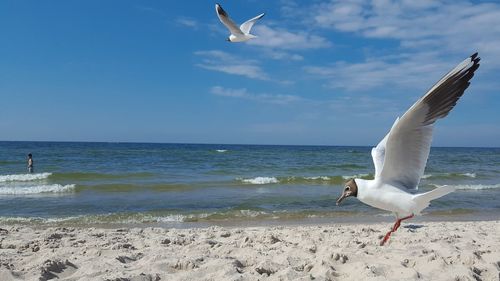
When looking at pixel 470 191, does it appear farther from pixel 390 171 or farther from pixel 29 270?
pixel 29 270

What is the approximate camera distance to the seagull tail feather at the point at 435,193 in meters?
3.86

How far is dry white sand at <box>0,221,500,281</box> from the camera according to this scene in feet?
13.5

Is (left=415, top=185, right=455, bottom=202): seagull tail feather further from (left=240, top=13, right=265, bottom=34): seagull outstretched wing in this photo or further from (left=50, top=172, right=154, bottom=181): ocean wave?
(left=50, top=172, right=154, bottom=181): ocean wave

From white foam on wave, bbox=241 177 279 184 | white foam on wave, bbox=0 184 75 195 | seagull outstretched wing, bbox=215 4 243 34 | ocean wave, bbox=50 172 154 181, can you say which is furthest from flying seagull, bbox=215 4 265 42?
ocean wave, bbox=50 172 154 181

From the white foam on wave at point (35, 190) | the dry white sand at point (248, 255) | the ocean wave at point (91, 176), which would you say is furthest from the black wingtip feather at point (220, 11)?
the ocean wave at point (91, 176)

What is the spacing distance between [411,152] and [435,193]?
415 mm

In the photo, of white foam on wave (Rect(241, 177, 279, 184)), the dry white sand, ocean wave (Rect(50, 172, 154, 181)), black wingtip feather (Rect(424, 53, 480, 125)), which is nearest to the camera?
black wingtip feather (Rect(424, 53, 480, 125))

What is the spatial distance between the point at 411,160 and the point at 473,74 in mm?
978

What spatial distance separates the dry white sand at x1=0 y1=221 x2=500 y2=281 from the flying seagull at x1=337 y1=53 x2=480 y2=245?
593mm

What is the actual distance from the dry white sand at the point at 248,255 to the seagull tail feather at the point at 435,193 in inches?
24.3

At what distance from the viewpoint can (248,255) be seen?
4.96 metres

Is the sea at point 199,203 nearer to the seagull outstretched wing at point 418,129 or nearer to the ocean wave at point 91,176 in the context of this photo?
the ocean wave at point 91,176

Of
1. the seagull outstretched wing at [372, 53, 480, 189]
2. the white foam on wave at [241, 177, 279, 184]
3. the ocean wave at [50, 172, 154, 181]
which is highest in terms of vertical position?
the seagull outstretched wing at [372, 53, 480, 189]

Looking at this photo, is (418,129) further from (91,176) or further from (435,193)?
(91,176)
